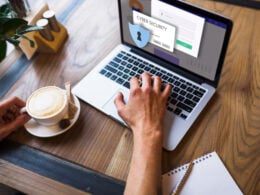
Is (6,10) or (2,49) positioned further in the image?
(6,10)

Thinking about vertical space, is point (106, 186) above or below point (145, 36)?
below

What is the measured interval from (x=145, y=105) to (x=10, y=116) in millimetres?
370

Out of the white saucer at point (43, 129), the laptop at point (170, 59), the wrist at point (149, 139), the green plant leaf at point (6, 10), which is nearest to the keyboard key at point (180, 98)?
the laptop at point (170, 59)

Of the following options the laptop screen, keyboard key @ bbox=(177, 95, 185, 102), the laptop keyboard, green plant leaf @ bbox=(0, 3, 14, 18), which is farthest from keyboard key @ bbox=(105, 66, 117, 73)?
green plant leaf @ bbox=(0, 3, 14, 18)

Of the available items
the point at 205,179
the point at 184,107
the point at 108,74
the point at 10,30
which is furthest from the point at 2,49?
the point at 205,179

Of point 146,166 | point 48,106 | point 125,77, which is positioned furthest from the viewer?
point 125,77

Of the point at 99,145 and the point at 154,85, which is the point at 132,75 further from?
the point at 99,145

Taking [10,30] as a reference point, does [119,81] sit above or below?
below

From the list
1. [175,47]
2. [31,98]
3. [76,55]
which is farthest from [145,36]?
→ [31,98]

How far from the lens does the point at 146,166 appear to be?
2.21 feet

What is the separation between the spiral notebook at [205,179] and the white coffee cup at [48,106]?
31cm

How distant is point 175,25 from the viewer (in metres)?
0.78

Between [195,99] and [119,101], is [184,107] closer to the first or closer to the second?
[195,99]

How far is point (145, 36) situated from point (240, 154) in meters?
0.41
